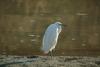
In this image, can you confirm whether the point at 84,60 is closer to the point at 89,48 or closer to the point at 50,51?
the point at 50,51

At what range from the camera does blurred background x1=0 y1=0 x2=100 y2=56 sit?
480 inches

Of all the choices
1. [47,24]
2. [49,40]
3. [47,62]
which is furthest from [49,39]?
[47,24]

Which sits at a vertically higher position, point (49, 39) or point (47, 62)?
point (49, 39)

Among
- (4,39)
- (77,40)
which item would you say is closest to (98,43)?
(77,40)

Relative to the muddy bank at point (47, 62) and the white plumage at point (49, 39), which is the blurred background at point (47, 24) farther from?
the muddy bank at point (47, 62)

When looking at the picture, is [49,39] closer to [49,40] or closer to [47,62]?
[49,40]

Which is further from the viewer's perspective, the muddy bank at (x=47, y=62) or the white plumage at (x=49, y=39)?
the white plumage at (x=49, y=39)

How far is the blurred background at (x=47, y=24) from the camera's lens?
40.0 ft

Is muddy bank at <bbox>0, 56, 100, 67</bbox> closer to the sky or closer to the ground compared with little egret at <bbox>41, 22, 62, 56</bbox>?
closer to the ground

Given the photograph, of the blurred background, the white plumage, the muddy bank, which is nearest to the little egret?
the white plumage

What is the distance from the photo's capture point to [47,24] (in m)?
13.7

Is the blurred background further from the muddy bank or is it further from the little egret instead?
the muddy bank

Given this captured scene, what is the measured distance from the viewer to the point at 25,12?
14859mm

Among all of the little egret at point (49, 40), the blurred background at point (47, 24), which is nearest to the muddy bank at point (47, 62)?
the little egret at point (49, 40)
